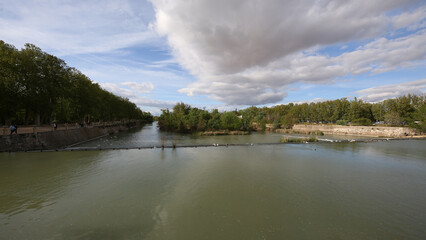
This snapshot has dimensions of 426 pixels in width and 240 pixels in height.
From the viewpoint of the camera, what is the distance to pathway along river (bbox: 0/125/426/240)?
8750mm

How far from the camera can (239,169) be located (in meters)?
19.7

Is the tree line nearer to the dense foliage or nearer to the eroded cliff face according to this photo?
the eroded cliff face

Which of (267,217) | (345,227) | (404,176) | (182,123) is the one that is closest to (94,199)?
(267,217)

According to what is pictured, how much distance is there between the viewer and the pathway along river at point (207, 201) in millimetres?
8750

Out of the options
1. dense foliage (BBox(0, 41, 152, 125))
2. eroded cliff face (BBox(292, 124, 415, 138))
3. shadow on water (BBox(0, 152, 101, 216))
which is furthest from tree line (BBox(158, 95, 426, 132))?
shadow on water (BBox(0, 152, 101, 216))

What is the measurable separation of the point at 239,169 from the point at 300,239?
37.8 ft

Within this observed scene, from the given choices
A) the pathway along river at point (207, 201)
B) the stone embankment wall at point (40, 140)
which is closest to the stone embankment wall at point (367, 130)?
the pathway along river at point (207, 201)

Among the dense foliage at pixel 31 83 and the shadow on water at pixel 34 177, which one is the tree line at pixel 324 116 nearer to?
the dense foliage at pixel 31 83

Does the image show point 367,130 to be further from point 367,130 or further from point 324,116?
point 324,116

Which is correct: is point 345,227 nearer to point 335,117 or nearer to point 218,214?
point 218,214

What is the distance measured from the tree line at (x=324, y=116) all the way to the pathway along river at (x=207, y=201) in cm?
4488

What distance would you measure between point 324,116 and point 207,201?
107 metres

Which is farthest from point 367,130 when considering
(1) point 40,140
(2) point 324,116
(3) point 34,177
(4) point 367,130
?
(1) point 40,140

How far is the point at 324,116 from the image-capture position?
98.4m
